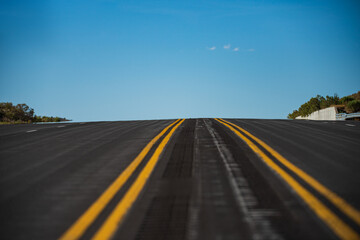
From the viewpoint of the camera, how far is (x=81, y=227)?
2865 mm

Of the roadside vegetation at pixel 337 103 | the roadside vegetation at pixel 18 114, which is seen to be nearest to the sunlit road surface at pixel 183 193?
the roadside vegetation at pixel 337 103

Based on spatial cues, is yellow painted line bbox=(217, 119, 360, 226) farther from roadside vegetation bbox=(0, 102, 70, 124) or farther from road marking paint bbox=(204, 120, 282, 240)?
roadside vegetation bbox=(0, 102, 70, 124)

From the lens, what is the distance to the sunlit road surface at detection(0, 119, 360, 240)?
2797mm

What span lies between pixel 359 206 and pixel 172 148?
13.7ft

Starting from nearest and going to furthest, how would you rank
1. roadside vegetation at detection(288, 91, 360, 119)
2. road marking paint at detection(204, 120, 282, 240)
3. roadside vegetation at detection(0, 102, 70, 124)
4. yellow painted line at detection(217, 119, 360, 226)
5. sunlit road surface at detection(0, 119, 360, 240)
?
road marking paint at detection(204, 120, 282, 240) → sunlit road surface at detection(0, 119, 360, 240) → yellow painted line at detection(217, 119, 360, 226) → roadside vegetation at detection(288, 91, 360, 119) → roadside vegetation at detection(0, 102, 70, 124)

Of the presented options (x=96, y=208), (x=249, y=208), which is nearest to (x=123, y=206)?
(x=96, y=208)

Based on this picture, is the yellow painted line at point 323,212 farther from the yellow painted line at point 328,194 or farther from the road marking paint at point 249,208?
the road marking paint at point 249,208

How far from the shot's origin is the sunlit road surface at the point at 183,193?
9.18 ft

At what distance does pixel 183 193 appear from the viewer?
3.68 meters

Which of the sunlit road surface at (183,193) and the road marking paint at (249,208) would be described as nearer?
the road marking paint at (249,208)

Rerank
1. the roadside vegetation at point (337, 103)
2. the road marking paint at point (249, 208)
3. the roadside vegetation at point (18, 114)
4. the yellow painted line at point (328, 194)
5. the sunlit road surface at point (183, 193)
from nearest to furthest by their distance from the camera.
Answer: the road marking paint at point (249, 208), the sunlit road surface at point (183, 193), the yellow painted line at point (328, 194), the roadside vegetation at point (337, 103), the roadside vegetation at point (18, 114)

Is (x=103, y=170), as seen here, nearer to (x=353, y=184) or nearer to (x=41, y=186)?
(x=41, y=186)

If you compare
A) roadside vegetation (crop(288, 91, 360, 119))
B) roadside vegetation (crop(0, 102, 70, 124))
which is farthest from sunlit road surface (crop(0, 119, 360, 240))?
roadside vegetation (crop(0, 102, 70, 124))

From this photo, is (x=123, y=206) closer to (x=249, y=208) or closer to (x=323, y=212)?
(x=249, y=208)
